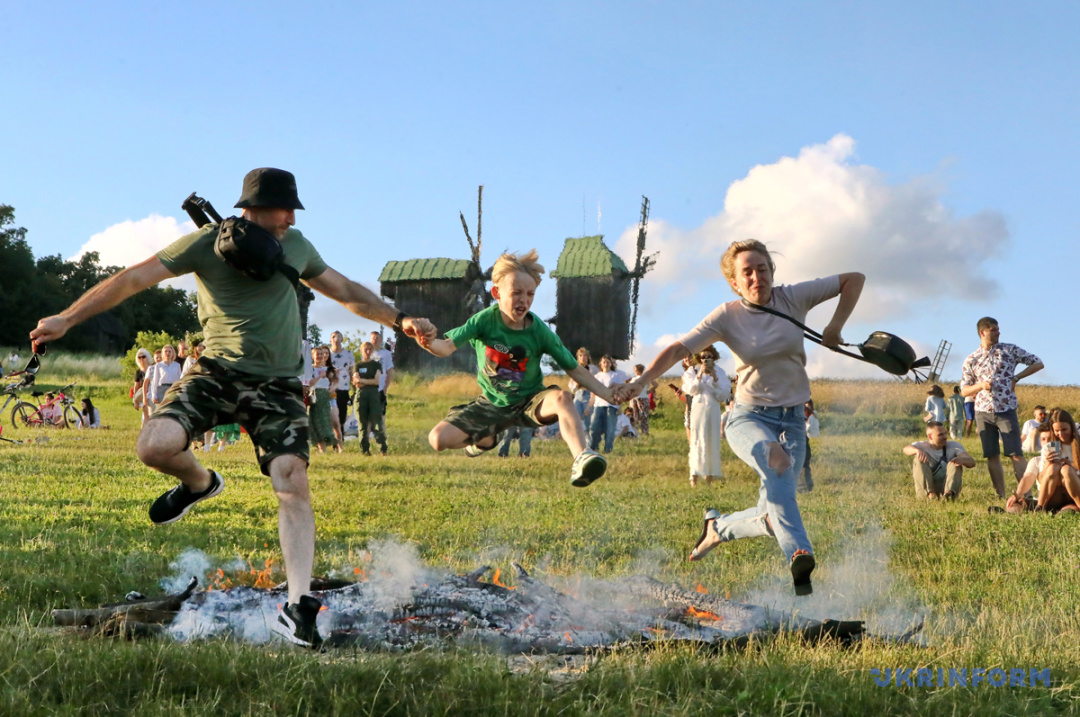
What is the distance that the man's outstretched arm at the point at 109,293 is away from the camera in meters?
4.82

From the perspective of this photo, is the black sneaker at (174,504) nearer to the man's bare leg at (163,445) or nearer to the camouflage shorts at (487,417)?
the man's bare leg at (163,445)

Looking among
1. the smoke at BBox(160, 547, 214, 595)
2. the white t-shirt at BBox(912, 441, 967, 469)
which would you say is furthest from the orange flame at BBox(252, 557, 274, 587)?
the white t-shirt at BBox(912, 441, 967, 469)

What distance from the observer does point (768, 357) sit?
19.6 ft

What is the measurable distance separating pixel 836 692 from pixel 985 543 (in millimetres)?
5958

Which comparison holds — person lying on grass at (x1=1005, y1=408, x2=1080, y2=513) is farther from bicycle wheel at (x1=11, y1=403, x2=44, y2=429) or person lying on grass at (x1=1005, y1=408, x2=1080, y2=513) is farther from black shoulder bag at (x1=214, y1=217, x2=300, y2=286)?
bicycle wheel at (x1=11, y1=403, x2=44, y2=429)

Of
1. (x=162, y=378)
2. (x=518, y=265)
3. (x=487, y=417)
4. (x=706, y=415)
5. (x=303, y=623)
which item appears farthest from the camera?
(x=162, y=378)

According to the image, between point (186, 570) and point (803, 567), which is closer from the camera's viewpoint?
point (803, 567)

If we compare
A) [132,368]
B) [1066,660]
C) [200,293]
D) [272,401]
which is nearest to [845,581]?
[1066,660]

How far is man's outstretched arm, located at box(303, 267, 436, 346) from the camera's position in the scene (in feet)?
18.8

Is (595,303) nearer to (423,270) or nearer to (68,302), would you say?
A: (423,270)

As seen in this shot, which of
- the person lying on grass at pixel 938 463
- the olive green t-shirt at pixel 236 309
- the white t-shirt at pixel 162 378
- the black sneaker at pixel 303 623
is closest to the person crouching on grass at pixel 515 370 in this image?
the olive green t-shirt at pixel 236 309

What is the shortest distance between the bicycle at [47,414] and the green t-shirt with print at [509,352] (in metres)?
19.5

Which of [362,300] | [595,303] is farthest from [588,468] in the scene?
[595,303]

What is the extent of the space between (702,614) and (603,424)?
11363mm
